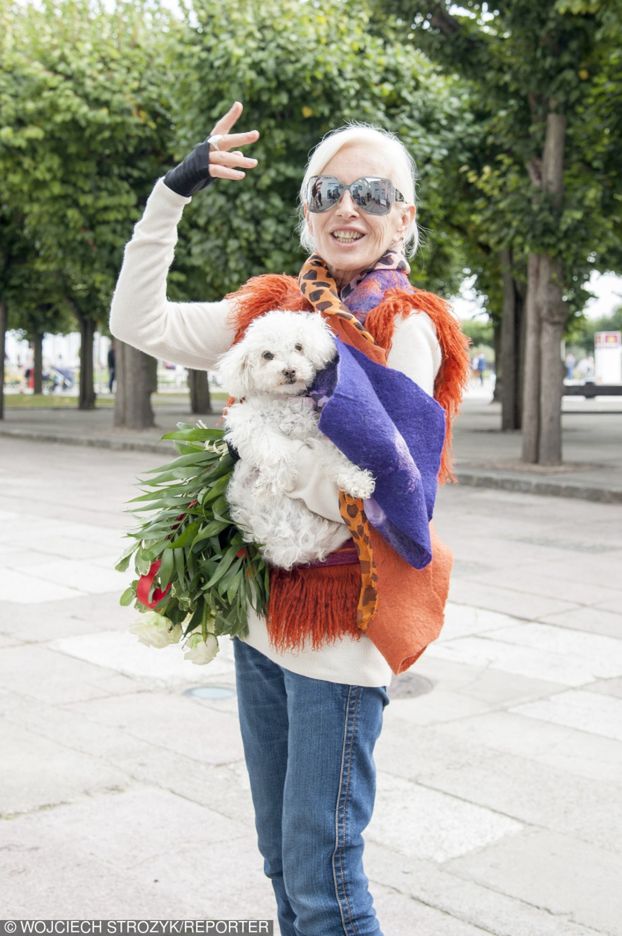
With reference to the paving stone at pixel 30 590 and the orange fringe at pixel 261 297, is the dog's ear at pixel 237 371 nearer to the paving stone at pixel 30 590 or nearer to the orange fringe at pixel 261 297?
the orange fringe at pixel 261 297

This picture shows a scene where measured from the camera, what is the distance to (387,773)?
170 inches

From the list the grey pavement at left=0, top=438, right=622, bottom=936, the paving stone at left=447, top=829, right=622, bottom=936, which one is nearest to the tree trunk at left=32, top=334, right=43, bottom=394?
the grey pavement at left=0, top=438, right=622, bottom=936

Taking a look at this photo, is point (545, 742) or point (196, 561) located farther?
point (545, 742)

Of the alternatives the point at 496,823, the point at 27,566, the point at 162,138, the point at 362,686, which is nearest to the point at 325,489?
the point at 362,686

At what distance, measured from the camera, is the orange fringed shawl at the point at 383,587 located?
2283mm

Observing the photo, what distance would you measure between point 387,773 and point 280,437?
2.42m

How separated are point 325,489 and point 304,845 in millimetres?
715

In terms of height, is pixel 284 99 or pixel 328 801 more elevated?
pixel 284 99

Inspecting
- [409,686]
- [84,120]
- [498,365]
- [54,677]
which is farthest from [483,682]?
[498,365]

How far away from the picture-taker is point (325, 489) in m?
2.25

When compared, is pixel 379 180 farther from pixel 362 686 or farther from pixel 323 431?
pixel 362 686

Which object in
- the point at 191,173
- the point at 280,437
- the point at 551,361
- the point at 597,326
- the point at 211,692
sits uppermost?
the point at 597,326

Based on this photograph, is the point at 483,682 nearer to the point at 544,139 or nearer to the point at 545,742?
the point at 545,742

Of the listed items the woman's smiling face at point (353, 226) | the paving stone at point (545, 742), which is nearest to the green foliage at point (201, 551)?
the woman's smiling face at point (353, 226)
